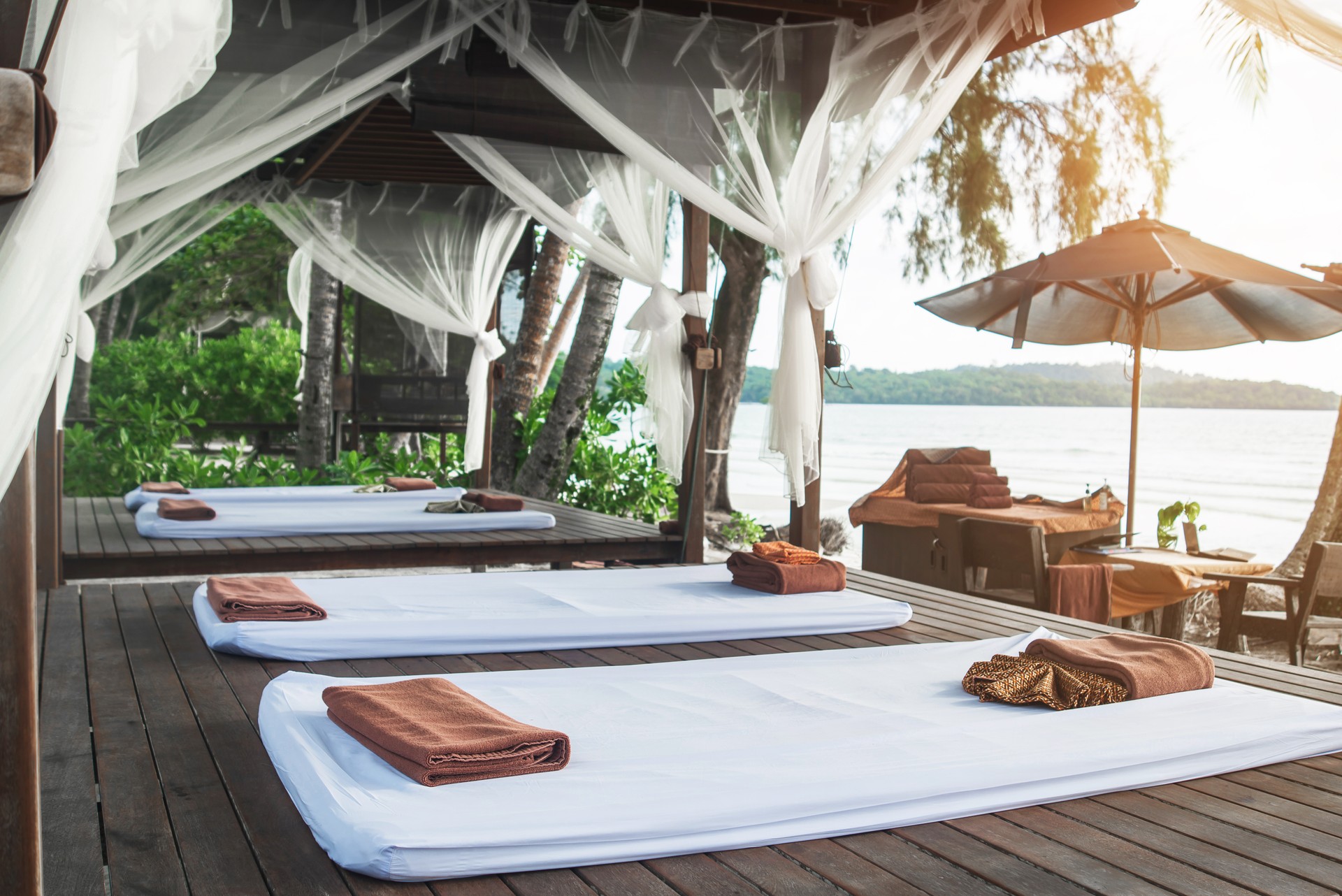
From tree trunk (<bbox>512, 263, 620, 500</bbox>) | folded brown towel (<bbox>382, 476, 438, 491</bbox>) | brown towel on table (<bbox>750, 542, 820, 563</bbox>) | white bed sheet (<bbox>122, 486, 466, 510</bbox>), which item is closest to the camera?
brown towel on table (<bbox>750, 542, 820, 563</bbox>)

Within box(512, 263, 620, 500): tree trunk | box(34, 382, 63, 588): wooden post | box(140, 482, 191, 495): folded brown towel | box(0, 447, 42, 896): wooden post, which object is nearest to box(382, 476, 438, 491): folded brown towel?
box(512, 263, 620, 500): tree trunk

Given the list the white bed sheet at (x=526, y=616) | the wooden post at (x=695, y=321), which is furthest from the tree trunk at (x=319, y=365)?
the white bed sheet at (x=526, y=616)

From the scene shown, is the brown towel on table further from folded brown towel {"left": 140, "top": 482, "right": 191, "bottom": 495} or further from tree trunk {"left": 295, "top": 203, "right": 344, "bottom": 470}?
tree trunk {"left": 295, "top": 203, "right": 344, "bottom": 470}

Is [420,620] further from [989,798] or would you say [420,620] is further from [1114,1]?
[1114,1]

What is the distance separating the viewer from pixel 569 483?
8.34 m

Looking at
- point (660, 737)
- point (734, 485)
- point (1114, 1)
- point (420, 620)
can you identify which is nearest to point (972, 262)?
point (1114, 1)

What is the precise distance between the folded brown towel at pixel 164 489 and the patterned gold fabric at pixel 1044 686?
5.04m

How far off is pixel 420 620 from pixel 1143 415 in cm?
3071

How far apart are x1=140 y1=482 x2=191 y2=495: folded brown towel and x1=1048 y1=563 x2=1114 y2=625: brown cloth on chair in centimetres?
464

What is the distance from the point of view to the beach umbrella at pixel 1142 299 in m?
5.05

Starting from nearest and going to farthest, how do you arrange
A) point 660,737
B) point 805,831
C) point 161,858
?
1. point 161,858
2. point 805,831
3. point 660,737

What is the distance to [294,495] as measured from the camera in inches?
255

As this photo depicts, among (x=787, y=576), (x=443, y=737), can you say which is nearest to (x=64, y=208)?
(x=443, y=737)

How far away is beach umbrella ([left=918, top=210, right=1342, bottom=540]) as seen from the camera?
16.6 feet
